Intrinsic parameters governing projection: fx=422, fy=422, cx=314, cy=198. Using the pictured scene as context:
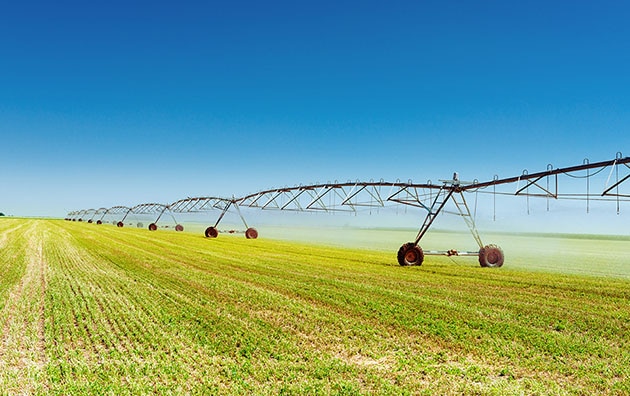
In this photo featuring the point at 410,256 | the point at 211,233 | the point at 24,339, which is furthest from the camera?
the point at 211,233

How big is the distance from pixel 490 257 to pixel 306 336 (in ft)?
59.0

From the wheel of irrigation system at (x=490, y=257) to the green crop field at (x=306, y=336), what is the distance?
657 centimetres

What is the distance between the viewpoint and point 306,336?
9.05 m

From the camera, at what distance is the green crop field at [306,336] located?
22.0ft

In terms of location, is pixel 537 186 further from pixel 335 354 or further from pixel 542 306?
pixel 335 354

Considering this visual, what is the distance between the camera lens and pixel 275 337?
29.3ft

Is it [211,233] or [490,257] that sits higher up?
[211,233]

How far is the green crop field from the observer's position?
670 centimetres

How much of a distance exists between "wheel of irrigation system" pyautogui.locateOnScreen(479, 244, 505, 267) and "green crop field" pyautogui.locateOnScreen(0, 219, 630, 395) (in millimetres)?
6567

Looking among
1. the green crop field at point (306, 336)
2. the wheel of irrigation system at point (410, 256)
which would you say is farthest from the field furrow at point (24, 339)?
the wheel of irrigation system at point (410, 256)

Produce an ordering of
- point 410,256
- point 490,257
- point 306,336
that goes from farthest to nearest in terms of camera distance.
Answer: point 490,257, point 410,256, point 306,336

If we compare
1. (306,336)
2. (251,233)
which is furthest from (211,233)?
(306,336)

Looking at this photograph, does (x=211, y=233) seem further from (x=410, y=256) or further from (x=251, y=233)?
(x=410, y=256)

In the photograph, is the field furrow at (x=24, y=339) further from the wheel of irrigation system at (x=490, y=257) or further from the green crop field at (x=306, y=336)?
the wheel of irrigation system at (x=490, y=257)
